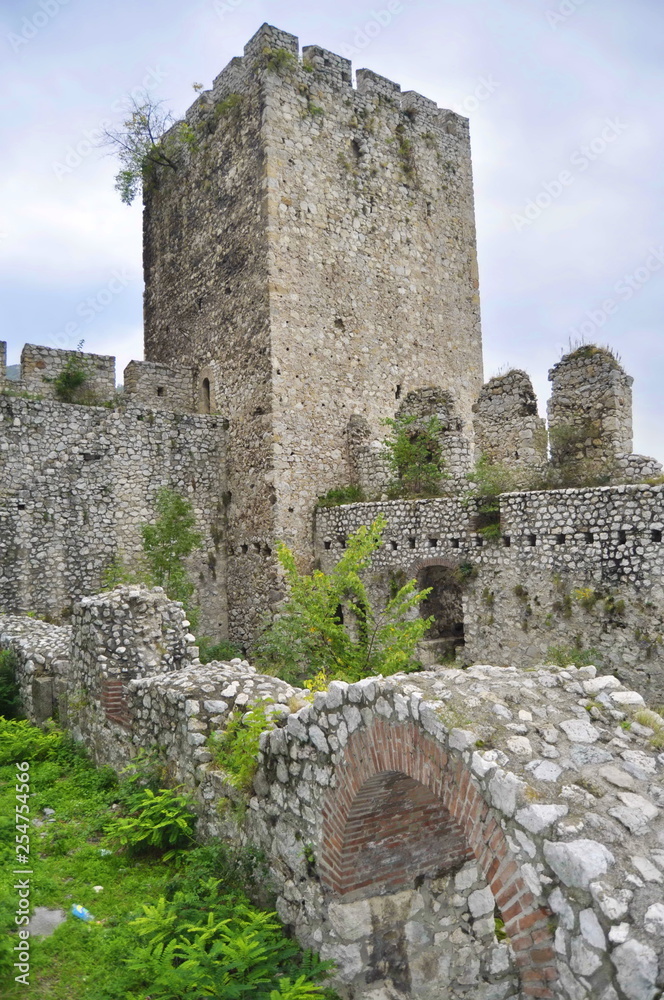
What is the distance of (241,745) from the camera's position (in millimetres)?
6117

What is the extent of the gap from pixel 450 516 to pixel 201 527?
631 centimetres

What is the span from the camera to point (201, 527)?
16.5m

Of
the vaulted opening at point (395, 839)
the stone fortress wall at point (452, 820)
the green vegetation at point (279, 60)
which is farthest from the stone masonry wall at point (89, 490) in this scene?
the vaulted opening at point (395, 839)

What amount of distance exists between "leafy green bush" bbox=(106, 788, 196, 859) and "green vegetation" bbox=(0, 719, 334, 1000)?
0.06 m

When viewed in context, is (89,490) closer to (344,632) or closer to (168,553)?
(168,553)

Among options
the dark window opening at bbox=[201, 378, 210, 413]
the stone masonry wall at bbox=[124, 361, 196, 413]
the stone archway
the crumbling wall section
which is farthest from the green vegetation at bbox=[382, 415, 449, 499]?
the stone masonry wall at bbox=[124, 361, 196, 413]

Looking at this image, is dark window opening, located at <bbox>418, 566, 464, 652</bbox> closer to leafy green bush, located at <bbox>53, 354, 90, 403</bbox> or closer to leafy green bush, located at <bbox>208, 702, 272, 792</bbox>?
leafy green bush, located at <bbox>208, 702, 272, 792</bbox>

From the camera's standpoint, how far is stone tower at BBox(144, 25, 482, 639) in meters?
15.7

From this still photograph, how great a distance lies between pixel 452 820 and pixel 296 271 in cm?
1318

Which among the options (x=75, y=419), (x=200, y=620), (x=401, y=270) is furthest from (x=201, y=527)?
(x=401, y=270)

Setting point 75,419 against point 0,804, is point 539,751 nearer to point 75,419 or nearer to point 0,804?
point 0,804

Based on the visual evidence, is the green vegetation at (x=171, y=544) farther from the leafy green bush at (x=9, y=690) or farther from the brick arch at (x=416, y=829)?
the brick arch at (x=416, y=829)

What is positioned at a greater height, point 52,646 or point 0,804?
point 52,646
